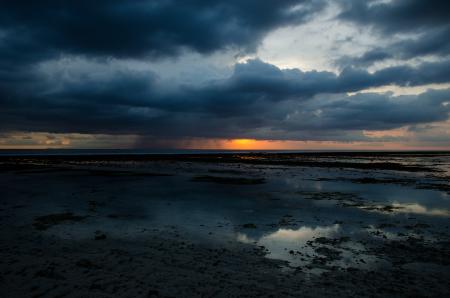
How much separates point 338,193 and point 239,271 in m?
18.6

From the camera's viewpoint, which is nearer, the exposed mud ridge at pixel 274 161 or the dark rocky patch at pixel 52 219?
the dark rocky patch at pixel 52 219

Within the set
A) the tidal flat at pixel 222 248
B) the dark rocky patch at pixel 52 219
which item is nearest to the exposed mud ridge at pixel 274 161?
the tidal flat at pixel 222 248

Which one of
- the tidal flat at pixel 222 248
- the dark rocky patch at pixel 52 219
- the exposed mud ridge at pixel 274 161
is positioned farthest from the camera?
the exposed mud ridge at pixel 274 161

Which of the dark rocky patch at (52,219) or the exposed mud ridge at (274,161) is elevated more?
the exposed mud ridge at (274,161)

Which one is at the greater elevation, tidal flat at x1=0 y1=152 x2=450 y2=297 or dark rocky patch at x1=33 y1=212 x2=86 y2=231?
dark rocky patch at x1=33 y1=212 x2=86 y2=231

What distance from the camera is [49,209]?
58.3 feet

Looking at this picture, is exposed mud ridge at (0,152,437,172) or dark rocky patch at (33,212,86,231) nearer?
dark rocky patch at (33,212,86,231)

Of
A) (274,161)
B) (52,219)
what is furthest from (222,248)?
(274,161)

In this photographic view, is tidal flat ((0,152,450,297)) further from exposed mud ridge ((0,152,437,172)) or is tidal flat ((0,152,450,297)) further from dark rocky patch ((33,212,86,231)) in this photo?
exposed mud ridge ((0,152,437,172))

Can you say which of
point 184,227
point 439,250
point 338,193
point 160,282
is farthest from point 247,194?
point 160,282

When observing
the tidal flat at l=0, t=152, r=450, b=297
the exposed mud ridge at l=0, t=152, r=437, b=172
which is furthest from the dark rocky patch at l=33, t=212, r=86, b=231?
the exposed mud ridge at l=0, t=152, r=437, b=172

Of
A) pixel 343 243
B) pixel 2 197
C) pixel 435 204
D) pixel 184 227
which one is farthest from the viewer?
pixel 2 197

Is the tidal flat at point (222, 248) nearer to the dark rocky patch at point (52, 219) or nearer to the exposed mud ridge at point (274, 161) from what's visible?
the dark rocky patch at point (52, 219)

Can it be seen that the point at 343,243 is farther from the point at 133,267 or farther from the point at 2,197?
the point at 2,197
